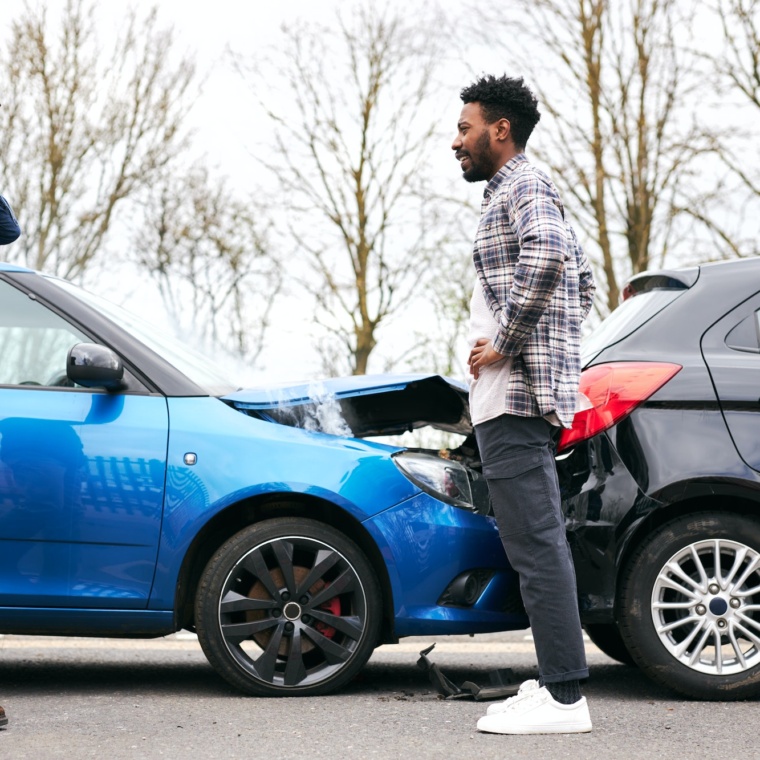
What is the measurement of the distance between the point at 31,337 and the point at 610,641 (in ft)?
9.22

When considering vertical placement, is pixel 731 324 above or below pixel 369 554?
above

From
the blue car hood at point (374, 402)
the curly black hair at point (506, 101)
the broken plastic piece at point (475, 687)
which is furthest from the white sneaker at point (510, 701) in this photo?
the curly black hair at point (506, 101)

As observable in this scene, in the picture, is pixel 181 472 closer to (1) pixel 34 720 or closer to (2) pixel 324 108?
(1) pixel 34 720

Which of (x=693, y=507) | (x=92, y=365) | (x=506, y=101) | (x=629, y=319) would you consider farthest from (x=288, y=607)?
(x=506, y=101)

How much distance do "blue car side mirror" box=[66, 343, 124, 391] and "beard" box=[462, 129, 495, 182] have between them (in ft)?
4.58

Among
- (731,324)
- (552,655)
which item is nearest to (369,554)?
(552,655)

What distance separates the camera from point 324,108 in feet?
64.9

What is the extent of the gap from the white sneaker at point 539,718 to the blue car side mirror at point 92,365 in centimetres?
173

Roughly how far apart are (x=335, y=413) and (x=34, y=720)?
4.96 ft

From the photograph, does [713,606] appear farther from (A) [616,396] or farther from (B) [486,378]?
(B) [486,378]

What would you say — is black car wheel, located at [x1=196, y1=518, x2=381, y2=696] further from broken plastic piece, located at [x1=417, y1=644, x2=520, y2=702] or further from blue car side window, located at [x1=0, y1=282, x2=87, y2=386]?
blue car side window, located at [x1=0, y1=282, x2=87, y2=386]

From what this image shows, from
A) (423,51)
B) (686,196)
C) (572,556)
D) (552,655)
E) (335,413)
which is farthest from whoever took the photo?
(423,51)

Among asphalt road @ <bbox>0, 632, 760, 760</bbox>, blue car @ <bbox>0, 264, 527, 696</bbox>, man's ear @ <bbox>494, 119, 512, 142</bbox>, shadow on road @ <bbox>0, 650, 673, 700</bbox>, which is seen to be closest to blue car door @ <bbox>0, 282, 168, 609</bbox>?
blue car @ <bbox>0, 264, 527, 696</bbox>

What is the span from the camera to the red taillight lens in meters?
4.16
